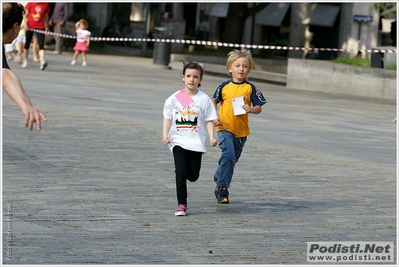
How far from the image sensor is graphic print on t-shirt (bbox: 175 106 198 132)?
25.1ft

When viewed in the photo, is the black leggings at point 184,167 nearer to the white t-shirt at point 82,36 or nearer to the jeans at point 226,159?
the jeans at point 226,159

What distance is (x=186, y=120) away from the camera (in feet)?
25.1

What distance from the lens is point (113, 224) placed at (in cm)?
696

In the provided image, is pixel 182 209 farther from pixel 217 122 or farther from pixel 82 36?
pixel 82 36

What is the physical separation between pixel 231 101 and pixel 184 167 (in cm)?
84

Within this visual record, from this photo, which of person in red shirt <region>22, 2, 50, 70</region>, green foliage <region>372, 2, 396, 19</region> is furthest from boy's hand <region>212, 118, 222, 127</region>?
green foliage <region>372, 2, 396, 19</region>

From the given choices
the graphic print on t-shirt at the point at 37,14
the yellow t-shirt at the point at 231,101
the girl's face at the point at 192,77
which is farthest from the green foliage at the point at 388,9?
the girl's face at the point at 192,77

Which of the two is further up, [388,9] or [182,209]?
[388,9]

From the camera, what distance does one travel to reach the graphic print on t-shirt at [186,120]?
7645mm

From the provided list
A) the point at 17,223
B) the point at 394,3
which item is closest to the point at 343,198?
the point at 17,223

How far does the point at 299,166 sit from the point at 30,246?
181 inches

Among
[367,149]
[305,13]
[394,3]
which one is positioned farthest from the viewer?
[305,13]

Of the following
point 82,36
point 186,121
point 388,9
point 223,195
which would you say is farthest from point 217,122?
point 82,36

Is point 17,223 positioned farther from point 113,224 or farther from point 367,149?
point 367,149
